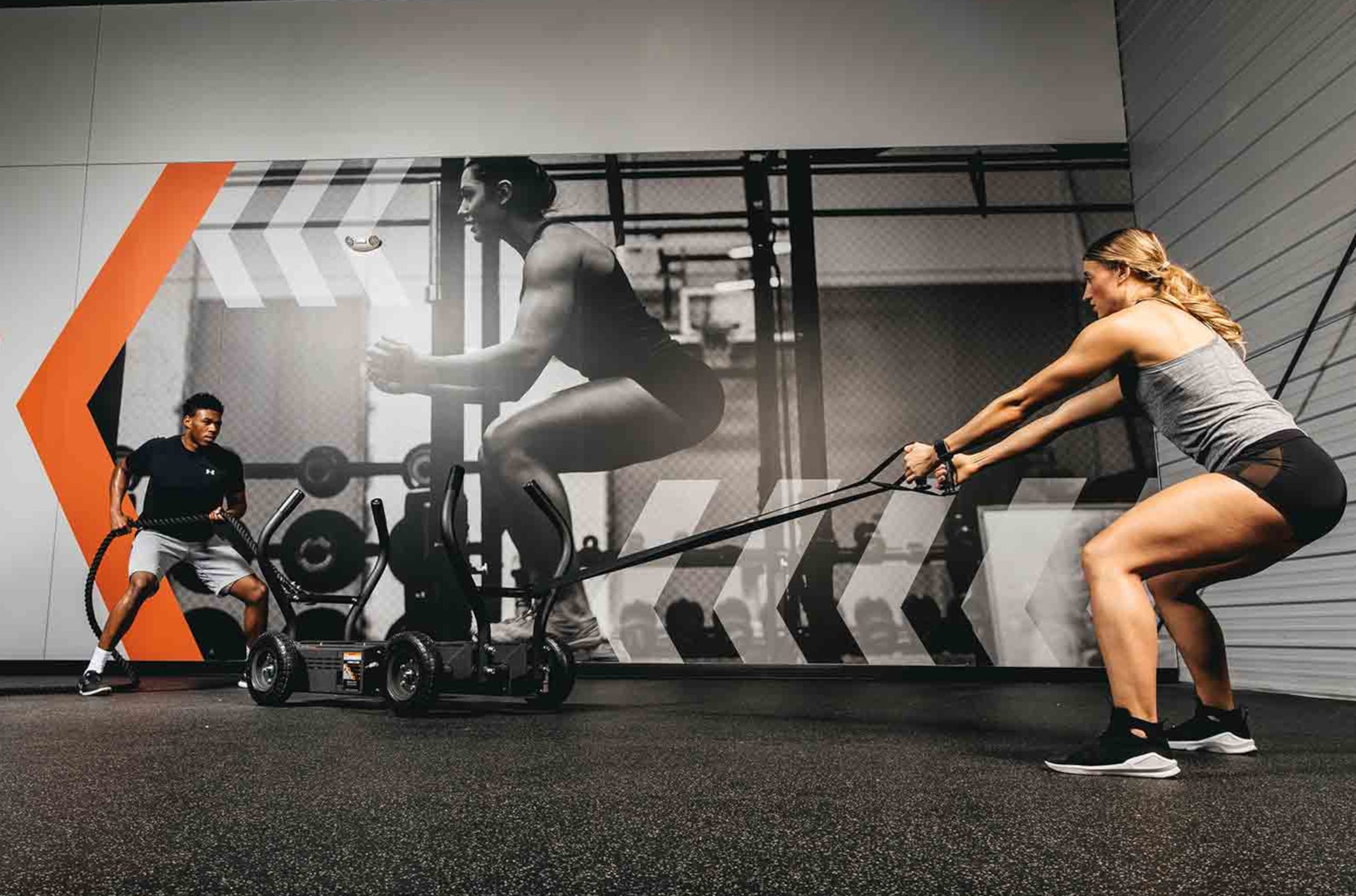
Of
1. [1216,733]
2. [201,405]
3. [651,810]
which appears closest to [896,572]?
[1216,733]

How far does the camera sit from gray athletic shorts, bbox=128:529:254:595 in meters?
4.32

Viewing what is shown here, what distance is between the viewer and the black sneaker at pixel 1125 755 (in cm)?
189

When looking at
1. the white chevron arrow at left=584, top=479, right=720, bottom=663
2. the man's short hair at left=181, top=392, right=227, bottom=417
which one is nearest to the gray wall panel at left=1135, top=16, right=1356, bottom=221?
the white chevron arrow at left=584, top=479, right=720, bottom=663

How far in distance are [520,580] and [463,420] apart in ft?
3.25

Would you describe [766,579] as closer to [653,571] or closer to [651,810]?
[653,571]

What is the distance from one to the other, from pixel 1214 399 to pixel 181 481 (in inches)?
175

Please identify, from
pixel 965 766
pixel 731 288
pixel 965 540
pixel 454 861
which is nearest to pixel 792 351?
pixel 731 288

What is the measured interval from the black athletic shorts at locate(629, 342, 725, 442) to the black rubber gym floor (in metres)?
2.39

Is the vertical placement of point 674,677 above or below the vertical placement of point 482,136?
below

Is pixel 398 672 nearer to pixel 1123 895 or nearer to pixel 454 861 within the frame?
pixel 454 861

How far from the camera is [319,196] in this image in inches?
212

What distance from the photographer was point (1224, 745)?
7.36ft

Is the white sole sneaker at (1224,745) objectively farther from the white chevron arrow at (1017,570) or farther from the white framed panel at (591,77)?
the white framed panel at (591,77)

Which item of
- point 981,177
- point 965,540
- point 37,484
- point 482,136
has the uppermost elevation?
point 482,136
